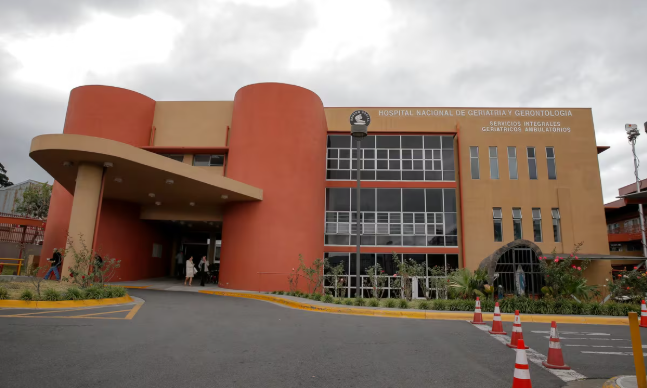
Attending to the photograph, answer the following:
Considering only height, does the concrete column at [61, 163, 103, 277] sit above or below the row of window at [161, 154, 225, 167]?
below

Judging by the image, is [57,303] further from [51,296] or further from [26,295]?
[26,295]

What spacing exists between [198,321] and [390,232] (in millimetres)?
15206

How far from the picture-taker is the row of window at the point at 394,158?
78.3 feet

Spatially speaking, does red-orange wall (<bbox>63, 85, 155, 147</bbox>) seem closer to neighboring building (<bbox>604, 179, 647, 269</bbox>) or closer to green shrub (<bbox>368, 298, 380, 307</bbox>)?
green shrub (<bbox>368, 298, 380, 307</bbox>)

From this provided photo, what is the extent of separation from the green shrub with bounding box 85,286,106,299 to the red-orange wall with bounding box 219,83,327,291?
758cm

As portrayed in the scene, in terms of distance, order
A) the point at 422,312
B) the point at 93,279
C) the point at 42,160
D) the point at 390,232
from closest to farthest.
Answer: the point at 422,312, the point at 93,279, the point at 42,160, the point at 390,232

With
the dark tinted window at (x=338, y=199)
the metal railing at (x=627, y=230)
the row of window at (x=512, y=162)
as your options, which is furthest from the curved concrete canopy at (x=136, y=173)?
the metal railing at (x=627, y=230)

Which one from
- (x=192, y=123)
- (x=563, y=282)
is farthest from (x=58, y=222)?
(x=563, y=282)

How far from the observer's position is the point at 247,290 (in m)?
18.7

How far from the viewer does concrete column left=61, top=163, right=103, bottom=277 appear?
14102 millimetres

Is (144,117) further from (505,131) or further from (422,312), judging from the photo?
(505,131)

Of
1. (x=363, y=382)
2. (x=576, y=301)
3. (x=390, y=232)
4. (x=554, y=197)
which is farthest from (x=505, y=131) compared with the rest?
(x=363, y=382)

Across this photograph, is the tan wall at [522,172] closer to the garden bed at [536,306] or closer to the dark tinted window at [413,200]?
the dark tinted window at [413,200]

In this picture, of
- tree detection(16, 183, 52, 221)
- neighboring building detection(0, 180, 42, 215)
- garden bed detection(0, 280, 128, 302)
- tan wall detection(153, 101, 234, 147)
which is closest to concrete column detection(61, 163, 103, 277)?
garden bed detection(0, 280, 128, 302)
